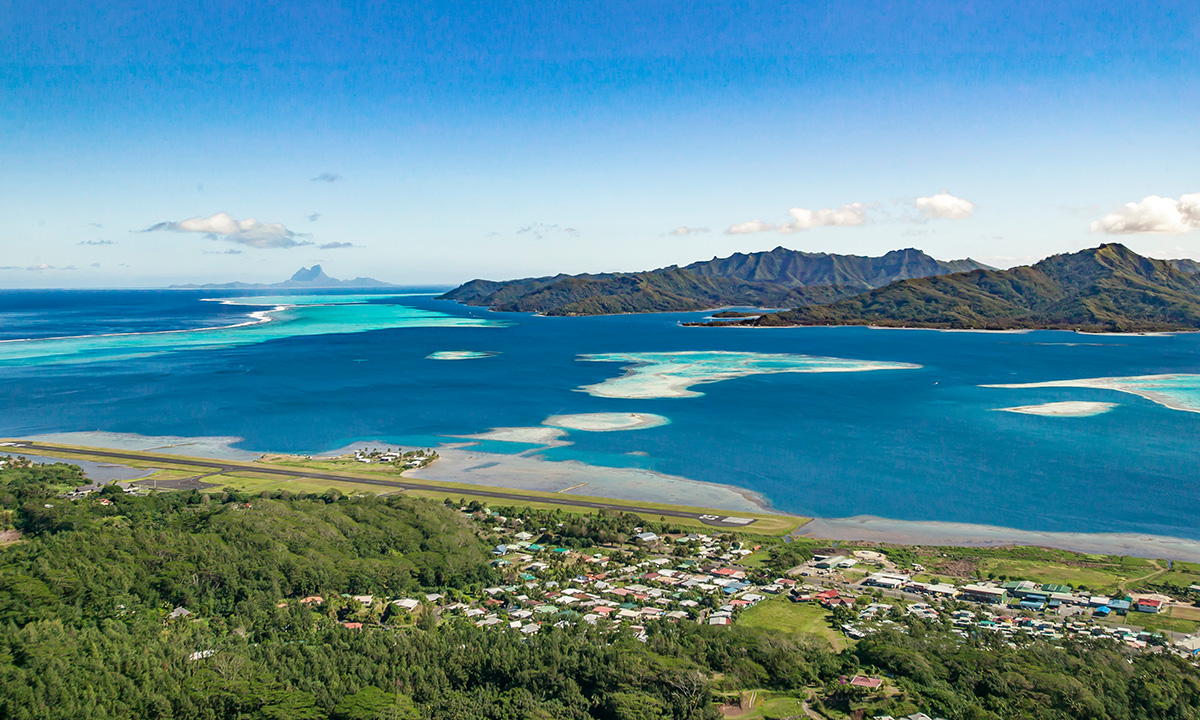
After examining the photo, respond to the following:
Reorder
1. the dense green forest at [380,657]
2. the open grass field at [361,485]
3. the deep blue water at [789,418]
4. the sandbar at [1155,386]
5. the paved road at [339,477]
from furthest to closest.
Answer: the sandbar at [1155,386]
the deep blue water at [789,418]
the paved road at [339,477]
the open grass field at [361,485]
the dense green forest at [380,657]

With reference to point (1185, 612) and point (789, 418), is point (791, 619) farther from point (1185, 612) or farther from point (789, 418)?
point (789, 418)

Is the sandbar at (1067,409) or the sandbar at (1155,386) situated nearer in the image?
the sandbar at (1067,409)

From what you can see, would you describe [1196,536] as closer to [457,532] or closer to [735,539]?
[735,539]

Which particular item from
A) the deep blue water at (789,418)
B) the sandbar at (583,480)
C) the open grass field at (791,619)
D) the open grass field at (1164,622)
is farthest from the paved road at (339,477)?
the open grass field at (1164,622)

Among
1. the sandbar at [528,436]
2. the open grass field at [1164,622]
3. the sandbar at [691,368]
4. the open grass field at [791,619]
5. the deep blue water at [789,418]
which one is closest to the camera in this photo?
the open grass field at [1164,622]

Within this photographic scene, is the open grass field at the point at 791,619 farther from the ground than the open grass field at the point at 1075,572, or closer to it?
closer to it

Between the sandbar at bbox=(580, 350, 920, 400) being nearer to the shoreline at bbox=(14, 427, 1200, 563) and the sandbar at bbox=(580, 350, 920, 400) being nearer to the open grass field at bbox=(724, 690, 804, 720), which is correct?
the shoreline at bbox=(14, 427, 1200, 563)

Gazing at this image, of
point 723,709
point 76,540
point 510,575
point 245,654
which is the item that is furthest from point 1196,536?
point 76,540

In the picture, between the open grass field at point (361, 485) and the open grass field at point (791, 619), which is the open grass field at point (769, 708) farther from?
the open grass field at point (361, 485)
